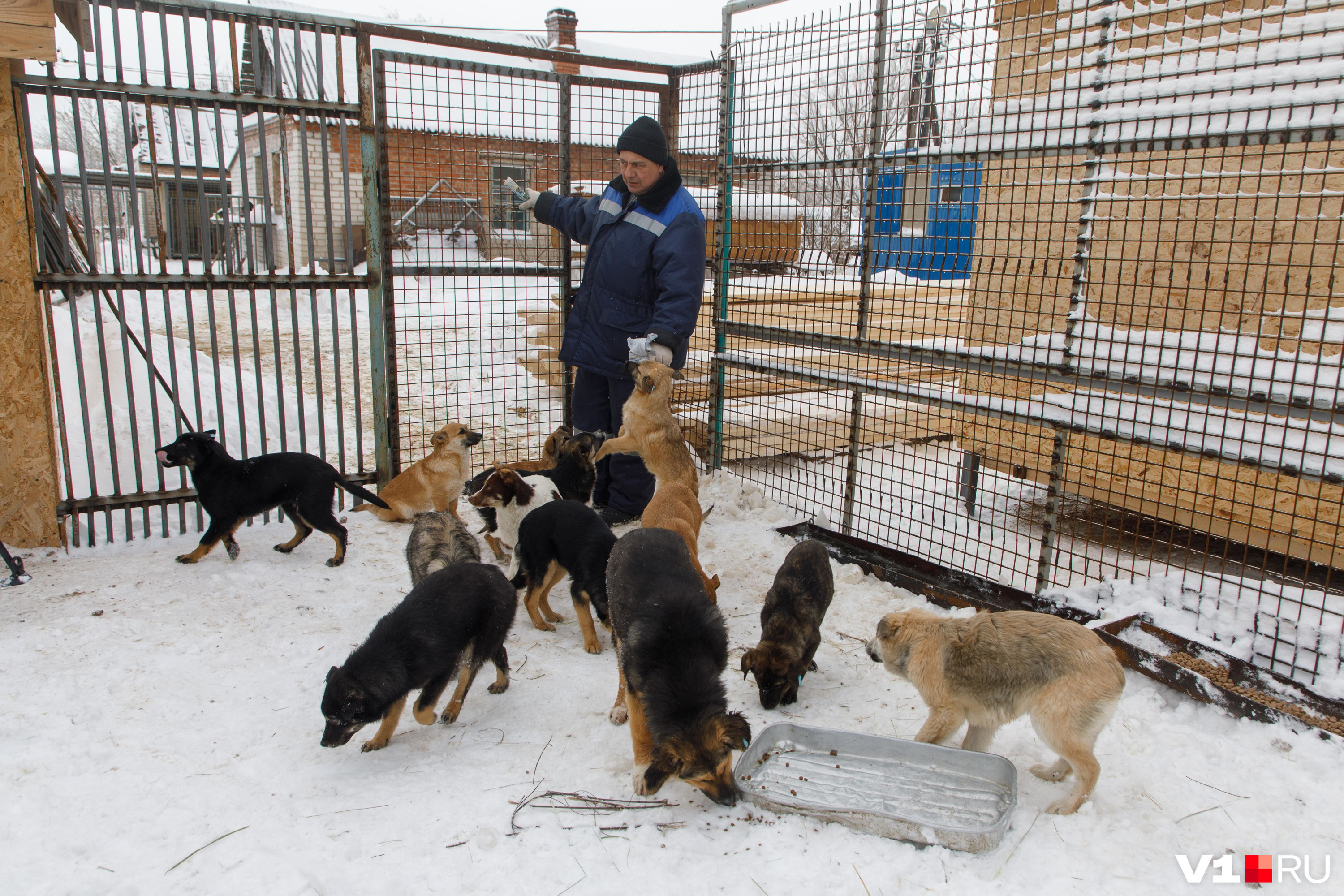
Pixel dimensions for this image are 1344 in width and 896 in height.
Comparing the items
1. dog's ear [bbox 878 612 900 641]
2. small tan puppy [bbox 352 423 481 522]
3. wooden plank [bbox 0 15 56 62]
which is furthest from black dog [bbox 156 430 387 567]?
dog's ear [bbox 878 612 900 641]

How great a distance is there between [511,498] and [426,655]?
203 cm

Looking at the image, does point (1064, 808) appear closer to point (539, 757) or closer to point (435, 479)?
point (539, 757)

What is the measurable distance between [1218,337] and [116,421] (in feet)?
28.6

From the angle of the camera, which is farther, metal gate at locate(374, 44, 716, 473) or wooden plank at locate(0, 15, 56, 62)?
metal gate at locate(374, 44, 716, 473)

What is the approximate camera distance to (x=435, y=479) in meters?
6.57

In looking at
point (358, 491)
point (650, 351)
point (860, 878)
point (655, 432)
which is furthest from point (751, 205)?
point (860, 878)

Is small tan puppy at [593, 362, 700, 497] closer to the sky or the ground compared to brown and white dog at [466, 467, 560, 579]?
closer to the sky

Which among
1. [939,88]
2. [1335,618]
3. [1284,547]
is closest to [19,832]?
[939,88]

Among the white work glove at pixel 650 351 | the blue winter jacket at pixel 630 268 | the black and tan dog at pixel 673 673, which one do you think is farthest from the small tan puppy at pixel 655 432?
the black and tan dog at pixel 673 673

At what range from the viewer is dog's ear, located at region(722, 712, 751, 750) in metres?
3.21

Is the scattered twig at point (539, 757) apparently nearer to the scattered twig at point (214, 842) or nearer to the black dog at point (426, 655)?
the black dog at point (426, 655)

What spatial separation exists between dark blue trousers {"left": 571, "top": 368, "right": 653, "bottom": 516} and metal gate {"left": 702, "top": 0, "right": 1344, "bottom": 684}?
0.90 m

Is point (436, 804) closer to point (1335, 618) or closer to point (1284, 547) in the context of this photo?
point (1335, 618)

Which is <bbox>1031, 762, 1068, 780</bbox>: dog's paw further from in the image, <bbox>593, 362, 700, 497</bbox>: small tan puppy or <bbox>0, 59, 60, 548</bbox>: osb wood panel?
<bbox>0, 59, 60, 548</bbox>: osb wood panel
